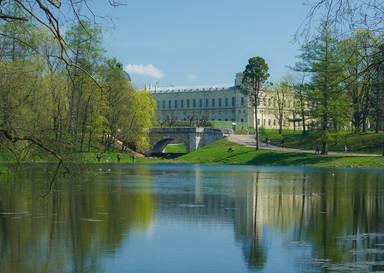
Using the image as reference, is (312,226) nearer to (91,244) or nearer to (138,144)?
(91,244)

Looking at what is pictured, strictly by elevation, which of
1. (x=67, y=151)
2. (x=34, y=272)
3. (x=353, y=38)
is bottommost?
(x=34, y=272)

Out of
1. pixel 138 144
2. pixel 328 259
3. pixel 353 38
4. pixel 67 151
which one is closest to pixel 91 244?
pixel 67 151

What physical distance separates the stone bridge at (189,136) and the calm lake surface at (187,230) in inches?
2153

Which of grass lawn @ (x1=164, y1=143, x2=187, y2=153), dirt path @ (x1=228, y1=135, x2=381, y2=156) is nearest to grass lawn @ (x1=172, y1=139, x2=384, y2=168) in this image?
dirt path @ (x1=228, y1=135, x2=381, y2=156)

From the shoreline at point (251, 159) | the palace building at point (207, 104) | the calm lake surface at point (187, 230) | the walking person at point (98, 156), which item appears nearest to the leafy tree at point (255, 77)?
the shoreline at point (251, 159)

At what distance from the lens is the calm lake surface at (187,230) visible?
14.7 meters

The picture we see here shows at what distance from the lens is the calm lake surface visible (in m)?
14.7

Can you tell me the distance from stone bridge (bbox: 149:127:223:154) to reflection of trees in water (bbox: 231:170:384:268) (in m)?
50.1

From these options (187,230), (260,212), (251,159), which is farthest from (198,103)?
(187,230)

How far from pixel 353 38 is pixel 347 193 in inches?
943

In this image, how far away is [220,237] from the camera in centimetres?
1853

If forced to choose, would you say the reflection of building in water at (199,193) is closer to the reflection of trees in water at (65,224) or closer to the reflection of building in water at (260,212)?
the reflection of building in water at (260,212)

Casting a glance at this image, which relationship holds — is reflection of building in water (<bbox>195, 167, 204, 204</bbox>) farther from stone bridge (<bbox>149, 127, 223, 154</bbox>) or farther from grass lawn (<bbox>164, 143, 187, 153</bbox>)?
grass lawn (<bbox>164, 143, 187, 153</bbox>)

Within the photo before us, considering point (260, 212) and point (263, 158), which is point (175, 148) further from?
point (260, 212)
